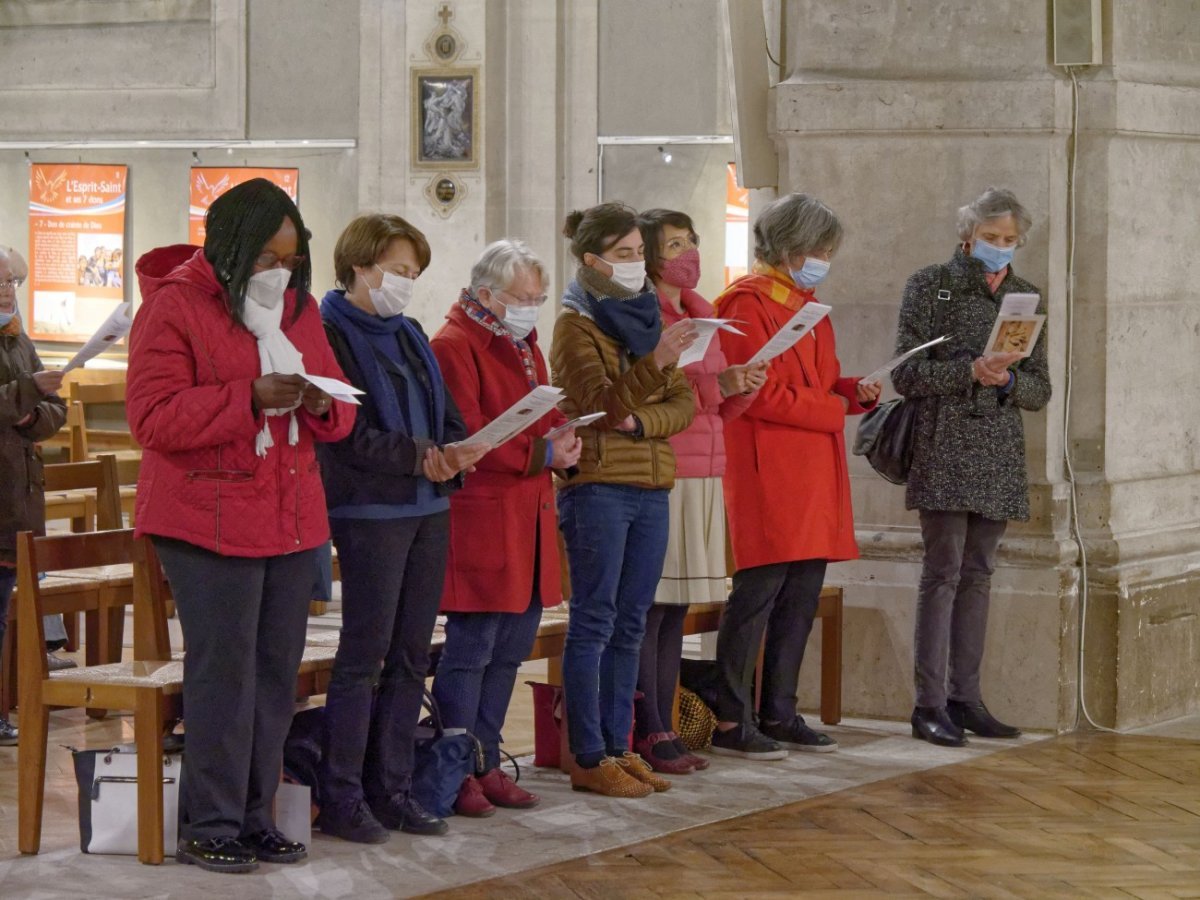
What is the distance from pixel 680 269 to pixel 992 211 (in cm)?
115

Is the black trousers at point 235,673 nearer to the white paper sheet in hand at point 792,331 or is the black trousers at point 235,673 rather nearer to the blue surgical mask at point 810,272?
the white paper sheet in hand at point 792,331

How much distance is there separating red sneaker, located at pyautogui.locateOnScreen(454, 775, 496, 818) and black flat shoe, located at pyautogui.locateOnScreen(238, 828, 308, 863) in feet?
1.95

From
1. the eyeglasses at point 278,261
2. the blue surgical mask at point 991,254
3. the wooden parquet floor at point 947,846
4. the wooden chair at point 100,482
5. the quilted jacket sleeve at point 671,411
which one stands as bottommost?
the wooden parquet floor at point 947,846

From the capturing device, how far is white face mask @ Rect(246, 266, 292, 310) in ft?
14.9

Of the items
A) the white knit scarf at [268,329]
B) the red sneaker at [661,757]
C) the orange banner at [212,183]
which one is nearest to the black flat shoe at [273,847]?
the white knit scarf at [268,329]

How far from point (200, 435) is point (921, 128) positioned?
3.20 m

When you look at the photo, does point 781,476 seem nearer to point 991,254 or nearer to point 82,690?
point 991,254

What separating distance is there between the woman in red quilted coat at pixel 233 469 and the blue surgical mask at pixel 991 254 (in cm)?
246

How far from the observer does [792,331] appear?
18.2ft

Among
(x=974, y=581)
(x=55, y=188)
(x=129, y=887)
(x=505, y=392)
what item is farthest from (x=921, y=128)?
(x=55, y=188)

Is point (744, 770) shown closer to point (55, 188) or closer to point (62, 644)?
point (62, 644)

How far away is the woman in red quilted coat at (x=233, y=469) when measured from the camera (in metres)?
4.47

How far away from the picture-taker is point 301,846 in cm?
480

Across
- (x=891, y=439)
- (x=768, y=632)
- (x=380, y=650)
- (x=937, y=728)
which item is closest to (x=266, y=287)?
(x=380, y=650)
